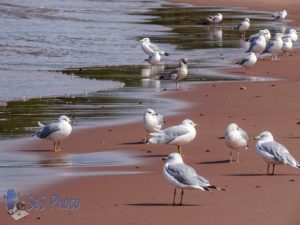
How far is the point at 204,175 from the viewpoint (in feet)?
38.7

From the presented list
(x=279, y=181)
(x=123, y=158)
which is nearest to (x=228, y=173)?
(x=279, y=181)

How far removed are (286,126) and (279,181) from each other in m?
4.04

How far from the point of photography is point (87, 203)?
34.1ft

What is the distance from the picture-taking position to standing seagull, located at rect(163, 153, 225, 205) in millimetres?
9991

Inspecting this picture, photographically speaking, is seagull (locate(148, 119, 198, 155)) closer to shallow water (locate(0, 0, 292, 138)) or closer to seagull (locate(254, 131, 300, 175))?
seagull (locate(254, 131, 300, 175))

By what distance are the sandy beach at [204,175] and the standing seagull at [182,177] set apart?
224 millimetres

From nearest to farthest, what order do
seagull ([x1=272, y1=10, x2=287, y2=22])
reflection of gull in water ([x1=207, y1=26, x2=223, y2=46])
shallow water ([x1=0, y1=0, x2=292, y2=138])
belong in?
shallow water ([x1=0, y1=0, x2=292, y2=138])
reflection of gull in water ([x1=207, y1=26, x2=223, y2=46])
seagull ([x1=272, y1=10, x2=287, y2=22])

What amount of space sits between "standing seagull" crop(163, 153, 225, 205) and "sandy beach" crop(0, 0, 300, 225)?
0.22m

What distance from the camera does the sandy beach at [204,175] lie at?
9.73m

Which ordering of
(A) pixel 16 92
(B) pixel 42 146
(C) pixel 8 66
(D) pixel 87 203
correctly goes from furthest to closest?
(C) pixel 8 66 < (A) pixel 16 92 < (B) pixel 42 146 < (D) pixel 87 203

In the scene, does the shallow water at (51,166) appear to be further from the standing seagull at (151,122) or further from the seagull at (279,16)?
the seagull at (279,16)

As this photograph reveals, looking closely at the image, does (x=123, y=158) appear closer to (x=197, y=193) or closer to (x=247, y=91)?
(x=197, y=193)

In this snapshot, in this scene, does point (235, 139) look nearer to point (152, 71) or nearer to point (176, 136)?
point (176, 136)

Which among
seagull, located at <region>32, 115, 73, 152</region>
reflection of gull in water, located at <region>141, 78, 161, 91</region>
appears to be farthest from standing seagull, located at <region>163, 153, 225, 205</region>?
reflection of gull in water, located at <region>141, 78, 161, 91</region>
